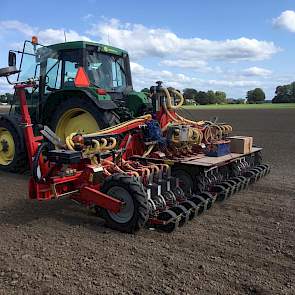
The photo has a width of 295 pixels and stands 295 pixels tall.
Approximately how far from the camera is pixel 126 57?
8.61m

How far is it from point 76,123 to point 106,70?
119cm

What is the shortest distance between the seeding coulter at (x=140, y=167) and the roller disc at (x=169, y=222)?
0.01 m

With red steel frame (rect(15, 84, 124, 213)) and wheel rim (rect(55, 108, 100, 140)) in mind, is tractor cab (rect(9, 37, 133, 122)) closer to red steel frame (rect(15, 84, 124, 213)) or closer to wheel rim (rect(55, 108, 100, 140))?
wheel rim (rect(55, 108, 100, 140))

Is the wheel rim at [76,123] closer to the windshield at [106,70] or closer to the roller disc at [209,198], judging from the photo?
the windshield at [106,70]

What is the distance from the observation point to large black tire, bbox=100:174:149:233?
15.0 feet

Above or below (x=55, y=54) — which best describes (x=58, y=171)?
below

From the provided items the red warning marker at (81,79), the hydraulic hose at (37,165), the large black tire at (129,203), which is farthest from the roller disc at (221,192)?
the red warning marker at (81,79)

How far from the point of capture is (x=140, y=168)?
5328 millimetres

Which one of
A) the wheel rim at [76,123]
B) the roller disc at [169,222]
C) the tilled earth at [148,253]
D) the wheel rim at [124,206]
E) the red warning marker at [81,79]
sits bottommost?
the tilled earth at [148,253]

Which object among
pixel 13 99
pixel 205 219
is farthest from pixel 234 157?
pixel 13 99

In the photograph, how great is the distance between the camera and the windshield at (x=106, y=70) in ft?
24.6

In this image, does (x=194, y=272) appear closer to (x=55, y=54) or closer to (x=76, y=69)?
(x=76, y=69)

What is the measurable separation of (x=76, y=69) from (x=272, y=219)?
171 inches

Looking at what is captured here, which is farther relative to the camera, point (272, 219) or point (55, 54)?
point (55, 54)
